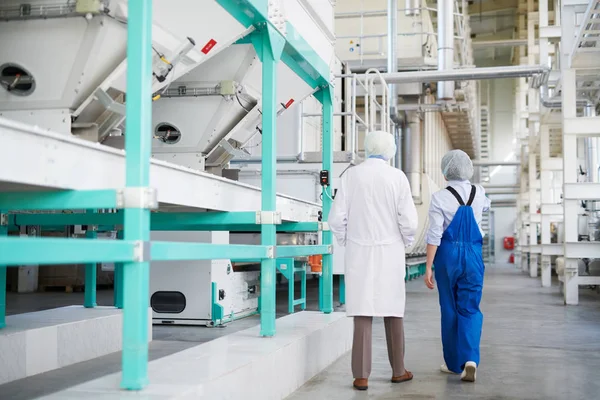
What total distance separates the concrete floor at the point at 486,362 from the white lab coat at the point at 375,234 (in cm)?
56

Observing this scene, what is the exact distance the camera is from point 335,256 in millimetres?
9562

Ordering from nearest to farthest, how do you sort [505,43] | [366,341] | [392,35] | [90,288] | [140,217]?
1. [140,217]
2. [366,341]
3. [90,288]
4. [392,35]
5. [505,43]

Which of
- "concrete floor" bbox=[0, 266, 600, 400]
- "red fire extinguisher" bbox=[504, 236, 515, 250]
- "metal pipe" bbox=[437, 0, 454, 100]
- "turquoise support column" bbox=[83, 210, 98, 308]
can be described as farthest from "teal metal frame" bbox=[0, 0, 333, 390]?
"red fire extinguisher" bbox=[504, 236, 515, 250]

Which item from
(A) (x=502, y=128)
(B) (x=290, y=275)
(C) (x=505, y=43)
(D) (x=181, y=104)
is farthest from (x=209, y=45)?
(A) (x=502, y=128)

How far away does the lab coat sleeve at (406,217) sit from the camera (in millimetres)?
4207

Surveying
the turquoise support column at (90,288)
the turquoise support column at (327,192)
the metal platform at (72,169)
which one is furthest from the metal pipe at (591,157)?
the metal platform at (72,169)

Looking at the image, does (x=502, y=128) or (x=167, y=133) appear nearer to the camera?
(x=167, y=133)

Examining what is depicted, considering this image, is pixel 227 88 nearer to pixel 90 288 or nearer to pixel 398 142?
pixel 90 288

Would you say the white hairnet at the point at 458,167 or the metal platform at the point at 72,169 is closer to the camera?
the metal platform at the point at 72,169

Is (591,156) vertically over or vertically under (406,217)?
over

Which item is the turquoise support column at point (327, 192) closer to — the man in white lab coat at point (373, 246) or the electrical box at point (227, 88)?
the electrical box at point (227, 88)

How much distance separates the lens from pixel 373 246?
4.21 m

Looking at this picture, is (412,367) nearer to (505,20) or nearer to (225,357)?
(225,357)

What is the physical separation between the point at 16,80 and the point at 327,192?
10.3 ft
